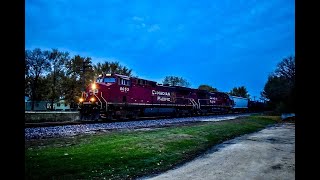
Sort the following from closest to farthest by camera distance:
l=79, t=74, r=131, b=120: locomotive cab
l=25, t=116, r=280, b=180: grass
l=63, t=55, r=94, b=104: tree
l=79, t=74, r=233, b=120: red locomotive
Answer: l=25, t=116, r=280, b=180: grass < l=79, t=74, r=131, b=120: locomotive cab < l=79, t=74, r=233, b=120: red locomotive < l=63, t=55, r=94, b=104: tree

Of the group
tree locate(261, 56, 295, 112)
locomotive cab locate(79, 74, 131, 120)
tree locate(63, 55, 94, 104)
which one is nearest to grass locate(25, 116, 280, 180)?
locomotive cab locate(79, 74, 131, 120)

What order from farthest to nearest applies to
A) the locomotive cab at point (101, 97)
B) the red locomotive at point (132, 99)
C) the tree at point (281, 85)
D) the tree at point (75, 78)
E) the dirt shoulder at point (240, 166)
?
1. the tree at point (75, 78)
2. the tree at point (281, 85)
3. the red locomotive at point (132, 99)
4. the locomotive cab at point (101, 97)
5. the dirt shoulder at point (240, 166)

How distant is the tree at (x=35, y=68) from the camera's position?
202 feet

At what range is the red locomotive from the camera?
26.2 m

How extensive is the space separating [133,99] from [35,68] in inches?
1617

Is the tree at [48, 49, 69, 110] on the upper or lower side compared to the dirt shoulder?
upper

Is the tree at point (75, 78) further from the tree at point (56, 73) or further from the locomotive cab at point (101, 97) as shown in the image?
the locomotive cab at point (101, 97)

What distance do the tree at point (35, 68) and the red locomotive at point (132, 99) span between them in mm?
35553

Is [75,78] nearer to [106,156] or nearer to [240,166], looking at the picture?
[106,156]

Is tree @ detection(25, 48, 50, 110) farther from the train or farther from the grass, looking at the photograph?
the grass

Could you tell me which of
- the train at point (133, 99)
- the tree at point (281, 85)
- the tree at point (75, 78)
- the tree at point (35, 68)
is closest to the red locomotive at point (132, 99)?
the train at point (133, 99)

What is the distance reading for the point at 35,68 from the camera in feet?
206
